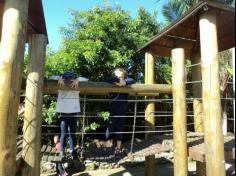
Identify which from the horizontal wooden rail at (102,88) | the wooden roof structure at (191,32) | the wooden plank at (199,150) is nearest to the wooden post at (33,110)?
the horizontal wooden rail at (102,88)

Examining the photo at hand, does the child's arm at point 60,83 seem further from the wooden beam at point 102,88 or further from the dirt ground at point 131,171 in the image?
the dirt ground at point 131,171

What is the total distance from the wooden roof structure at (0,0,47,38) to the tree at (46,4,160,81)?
14.3ft

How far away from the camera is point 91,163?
29.6ft

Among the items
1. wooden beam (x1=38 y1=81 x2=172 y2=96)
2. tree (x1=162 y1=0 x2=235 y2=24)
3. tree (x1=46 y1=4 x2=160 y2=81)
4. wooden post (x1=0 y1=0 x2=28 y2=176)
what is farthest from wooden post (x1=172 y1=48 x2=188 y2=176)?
tree (x1=162 y1=0 x2=235 y2=24)

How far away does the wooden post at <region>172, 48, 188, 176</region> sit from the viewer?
15.8 ft

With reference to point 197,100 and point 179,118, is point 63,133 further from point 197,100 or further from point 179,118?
point 197,100

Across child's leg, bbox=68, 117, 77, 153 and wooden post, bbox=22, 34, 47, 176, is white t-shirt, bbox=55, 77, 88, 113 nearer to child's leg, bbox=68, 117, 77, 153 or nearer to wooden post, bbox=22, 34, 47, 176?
child's leg, bbox=68, 117, 77, 153

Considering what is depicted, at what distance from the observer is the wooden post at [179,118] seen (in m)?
4.80

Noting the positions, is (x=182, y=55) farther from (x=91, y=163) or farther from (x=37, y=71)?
(x=91, y=163)

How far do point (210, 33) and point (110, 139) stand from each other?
268 centimetres

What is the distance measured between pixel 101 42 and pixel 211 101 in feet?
18.7

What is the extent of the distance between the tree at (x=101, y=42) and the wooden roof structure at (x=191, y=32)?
10.2 feet

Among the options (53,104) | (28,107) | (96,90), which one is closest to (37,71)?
(28,107)

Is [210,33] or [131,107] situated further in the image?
[131,107]
